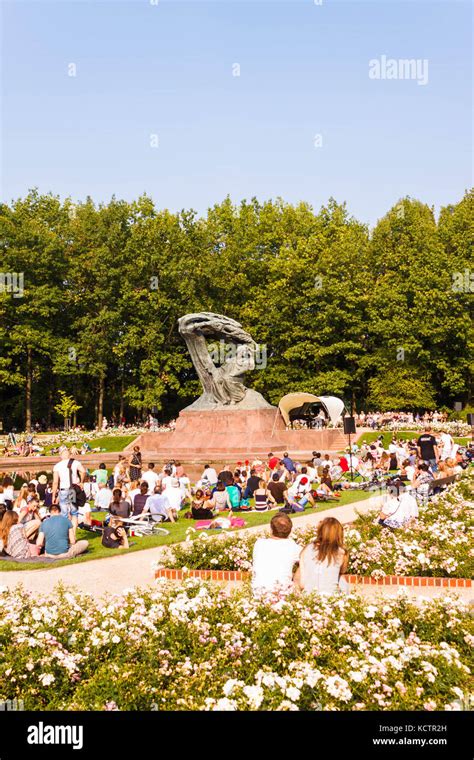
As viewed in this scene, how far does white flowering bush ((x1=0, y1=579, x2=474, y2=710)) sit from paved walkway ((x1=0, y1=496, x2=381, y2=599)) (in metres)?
2.82

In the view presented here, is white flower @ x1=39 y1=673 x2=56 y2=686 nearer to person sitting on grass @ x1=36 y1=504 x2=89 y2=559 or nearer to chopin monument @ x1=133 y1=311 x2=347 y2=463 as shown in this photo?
person sitting on grass @ x1=36 y1=504 x2=89 y2=559

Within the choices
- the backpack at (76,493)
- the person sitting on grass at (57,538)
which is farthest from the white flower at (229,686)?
the backpack at (76,493)

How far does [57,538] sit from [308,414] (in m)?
36.4

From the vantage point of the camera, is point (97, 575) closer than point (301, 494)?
Yes

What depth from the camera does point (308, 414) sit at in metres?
48.3

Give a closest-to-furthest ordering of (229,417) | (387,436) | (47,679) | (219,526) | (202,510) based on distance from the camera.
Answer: (47,679) < (219,526) < (202,510) < (229,417) < (387,436)

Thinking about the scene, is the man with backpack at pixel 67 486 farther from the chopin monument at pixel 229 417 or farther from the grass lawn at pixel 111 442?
the grass lawn at pixel 111 442

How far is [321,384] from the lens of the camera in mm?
51312

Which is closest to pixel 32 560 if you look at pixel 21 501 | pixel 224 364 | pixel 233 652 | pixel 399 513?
pixel 21 501

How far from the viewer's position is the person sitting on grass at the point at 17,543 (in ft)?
41.7

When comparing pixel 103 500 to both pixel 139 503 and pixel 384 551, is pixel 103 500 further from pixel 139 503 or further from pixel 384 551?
pixel 384 551
